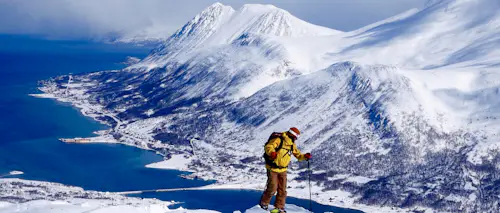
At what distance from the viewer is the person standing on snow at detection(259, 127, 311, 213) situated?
41.4 metres

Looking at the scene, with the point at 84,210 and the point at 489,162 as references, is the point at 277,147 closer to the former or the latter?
the point at 84,210

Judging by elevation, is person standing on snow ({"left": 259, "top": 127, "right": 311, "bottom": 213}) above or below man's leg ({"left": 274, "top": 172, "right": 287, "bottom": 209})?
above

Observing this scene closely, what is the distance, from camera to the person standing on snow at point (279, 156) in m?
41.4

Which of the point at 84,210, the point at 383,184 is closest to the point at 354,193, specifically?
the point at 383,184

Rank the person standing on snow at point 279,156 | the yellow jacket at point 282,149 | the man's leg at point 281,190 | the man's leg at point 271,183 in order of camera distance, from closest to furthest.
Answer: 1. the yellow jacket at point 282,149
2. the person standing on snow at point 279,156
3. the man's leg at point 271,183
4. the man's leg at point 281,190

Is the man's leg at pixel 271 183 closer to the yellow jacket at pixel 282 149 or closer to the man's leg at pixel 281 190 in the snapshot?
the man's leg at pixel 281 190

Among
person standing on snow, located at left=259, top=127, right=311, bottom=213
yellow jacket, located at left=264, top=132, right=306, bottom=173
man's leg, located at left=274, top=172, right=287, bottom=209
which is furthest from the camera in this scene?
man's leg, located at left=274, top=172, right=287, bottom=209

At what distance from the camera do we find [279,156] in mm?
41688

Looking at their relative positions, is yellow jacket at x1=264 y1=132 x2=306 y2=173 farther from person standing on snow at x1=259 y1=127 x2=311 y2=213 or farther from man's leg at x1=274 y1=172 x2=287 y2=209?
man's leg at x1=274 y1=172 x2=287 y2=209

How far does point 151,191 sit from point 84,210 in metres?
123

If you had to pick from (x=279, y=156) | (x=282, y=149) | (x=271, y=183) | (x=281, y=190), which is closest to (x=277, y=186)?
(x=281, y=190)

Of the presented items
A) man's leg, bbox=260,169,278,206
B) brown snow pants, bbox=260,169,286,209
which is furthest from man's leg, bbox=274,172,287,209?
man's leg, bbox=260,169,278,206

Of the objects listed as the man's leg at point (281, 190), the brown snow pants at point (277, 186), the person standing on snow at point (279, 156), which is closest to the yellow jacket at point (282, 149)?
the person standing on snow at point (279, 156)

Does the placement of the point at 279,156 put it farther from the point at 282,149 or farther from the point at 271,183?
the point at 271,183
